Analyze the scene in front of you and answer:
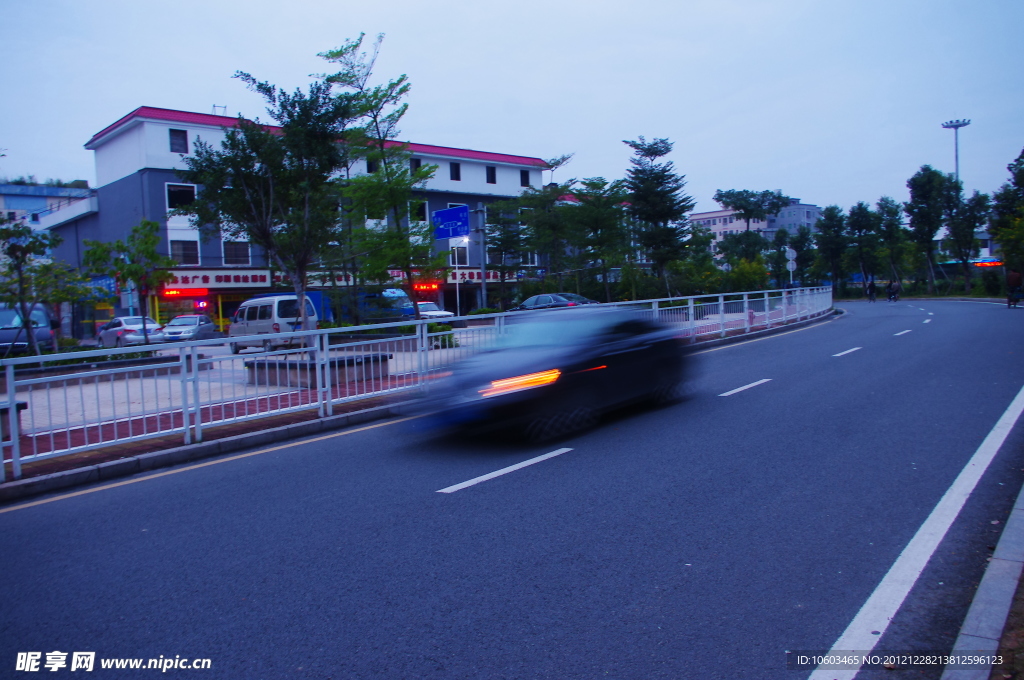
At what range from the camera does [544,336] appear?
295 inches

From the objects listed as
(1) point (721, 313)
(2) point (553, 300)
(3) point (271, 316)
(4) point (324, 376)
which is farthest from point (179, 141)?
(4) point (324, 376)

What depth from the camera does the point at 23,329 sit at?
20031mm

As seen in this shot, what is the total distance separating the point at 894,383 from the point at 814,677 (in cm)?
828

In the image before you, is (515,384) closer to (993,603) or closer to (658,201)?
(993,603)

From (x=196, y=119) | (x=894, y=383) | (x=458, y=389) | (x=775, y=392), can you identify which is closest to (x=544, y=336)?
(x=458, y=389)

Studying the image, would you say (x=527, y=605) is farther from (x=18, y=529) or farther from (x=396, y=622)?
(x=18, y=529)

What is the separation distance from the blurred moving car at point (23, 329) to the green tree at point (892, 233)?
6601 centimetres

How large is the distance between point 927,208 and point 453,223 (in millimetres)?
54694

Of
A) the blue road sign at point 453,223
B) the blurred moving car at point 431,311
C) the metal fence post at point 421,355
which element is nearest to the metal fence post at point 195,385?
the metal fence post at point 421,355

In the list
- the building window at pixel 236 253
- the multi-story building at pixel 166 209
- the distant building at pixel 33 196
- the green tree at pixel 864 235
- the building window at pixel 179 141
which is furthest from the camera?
the green tree at pixel 864 235

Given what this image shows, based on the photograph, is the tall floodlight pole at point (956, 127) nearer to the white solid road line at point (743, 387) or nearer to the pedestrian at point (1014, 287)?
the pedestrian at point (1014, 287)

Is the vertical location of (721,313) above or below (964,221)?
below

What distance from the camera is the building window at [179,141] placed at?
40.2 m

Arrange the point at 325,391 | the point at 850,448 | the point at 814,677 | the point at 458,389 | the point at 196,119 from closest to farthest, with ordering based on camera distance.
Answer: the point at 814,677, the point at 850,448, the point at 458,389, the point at 325,391, the point at 196,119
